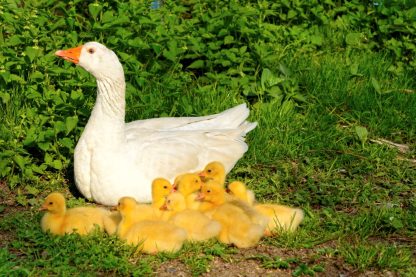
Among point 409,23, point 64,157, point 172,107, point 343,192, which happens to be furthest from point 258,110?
point 409,23

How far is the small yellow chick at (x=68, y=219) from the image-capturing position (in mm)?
6371

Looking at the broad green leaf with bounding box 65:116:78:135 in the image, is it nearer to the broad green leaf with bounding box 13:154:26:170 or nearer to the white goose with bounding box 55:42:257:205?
the white goose with bounding box 55:42:257:205

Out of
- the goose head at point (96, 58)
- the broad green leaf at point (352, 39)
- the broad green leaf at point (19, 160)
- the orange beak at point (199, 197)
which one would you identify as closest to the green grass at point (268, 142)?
the broad green leaf at point (19, 160)

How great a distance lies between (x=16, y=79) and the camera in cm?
777

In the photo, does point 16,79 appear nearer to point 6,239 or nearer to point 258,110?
point 6,239

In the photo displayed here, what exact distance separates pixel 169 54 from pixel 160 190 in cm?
249

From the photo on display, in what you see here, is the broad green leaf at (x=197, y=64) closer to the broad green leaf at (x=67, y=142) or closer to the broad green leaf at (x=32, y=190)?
the broad green leaf at (x=67, y=142)

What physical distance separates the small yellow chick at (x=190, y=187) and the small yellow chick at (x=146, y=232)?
0.37 metres

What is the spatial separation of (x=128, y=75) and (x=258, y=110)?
4.44 ft

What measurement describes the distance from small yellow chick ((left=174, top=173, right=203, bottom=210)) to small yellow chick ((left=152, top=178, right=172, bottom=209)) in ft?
0.32

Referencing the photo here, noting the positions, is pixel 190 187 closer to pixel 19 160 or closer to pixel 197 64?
pixel 19 160

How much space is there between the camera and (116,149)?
7004mm

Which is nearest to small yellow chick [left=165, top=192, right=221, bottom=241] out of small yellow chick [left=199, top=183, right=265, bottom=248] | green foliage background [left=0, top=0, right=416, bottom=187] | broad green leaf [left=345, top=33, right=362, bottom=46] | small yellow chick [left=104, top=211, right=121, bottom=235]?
small yellow chick [left=199, top=183, right=265, bottom=248]

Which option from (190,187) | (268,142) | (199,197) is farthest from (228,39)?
(199,197)
